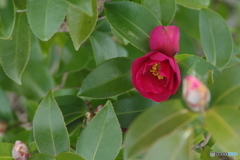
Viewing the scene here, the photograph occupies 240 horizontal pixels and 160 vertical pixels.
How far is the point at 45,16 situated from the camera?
2.47 feet

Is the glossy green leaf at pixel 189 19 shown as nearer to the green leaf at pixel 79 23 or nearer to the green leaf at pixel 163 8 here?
the green leaf at pixel 163 8

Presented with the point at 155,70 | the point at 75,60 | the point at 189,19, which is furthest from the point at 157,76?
the point at 189,19

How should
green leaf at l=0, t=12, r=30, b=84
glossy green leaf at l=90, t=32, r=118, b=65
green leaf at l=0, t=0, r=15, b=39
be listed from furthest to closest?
glossy green leaf at l=90, t=32, r=118, b=65, green leaf at l=0, t=12, r=30, b=84, green leaf at l=0, t=0, r=15, b=39

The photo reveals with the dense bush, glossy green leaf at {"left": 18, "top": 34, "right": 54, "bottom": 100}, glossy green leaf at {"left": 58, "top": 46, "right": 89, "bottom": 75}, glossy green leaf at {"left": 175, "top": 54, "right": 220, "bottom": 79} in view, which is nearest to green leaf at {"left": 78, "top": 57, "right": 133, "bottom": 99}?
the dense bush

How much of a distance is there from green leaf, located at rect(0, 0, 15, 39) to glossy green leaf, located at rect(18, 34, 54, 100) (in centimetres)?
55

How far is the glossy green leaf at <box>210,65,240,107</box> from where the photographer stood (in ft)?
2.03

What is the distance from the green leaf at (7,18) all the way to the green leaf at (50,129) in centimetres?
17

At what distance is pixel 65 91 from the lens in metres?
1.11

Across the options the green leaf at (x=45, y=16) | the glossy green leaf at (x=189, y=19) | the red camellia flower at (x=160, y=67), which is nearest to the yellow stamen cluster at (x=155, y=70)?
the red camellia flower at (x=160, y=67)

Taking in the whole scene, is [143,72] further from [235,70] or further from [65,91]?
[65,91]

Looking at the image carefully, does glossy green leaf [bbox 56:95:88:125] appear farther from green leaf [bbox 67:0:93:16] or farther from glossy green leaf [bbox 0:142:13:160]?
green leaf [bbox 67:0:93:16]

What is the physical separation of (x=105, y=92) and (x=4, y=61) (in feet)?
0.87

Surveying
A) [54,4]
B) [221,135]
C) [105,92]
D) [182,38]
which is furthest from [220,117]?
[182,38]

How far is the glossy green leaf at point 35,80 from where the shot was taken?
53.1 inches
